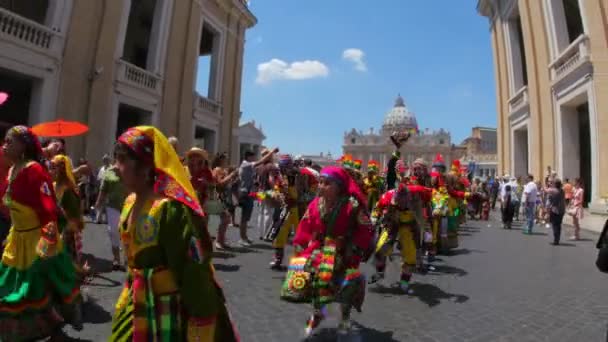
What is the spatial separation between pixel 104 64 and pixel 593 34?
17.0 m

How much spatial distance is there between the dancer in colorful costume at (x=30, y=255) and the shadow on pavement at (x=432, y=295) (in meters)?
4.32

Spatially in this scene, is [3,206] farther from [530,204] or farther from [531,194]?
[531,194]

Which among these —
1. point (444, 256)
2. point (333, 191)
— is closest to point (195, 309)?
point (333, 191)

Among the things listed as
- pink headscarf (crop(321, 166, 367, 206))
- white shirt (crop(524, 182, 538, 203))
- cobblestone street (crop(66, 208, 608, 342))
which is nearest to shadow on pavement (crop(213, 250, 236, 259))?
cobblestone street (crop(66, 208, 608, 342))

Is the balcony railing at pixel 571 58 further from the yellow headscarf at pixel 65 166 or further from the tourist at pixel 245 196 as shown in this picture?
the yellow headscarf at pixel 65 166

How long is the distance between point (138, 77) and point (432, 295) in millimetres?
13869

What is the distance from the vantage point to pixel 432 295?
6043 millimetres

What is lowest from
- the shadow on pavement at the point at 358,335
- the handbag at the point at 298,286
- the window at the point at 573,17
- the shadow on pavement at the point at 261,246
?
the shadow on pavement at the point at 358,335

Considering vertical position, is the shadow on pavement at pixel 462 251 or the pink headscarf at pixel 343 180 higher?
the pink headscarf at pixel 343 180

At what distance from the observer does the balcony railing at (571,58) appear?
1514cm

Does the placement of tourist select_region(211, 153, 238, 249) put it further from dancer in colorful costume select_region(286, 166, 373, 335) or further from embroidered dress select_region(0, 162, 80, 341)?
embroidered dress select_region(0, 162, 80, 341)

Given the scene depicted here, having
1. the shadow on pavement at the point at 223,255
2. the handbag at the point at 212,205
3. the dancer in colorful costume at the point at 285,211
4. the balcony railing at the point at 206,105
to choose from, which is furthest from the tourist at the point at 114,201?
the balcony railing at the point at 206,105

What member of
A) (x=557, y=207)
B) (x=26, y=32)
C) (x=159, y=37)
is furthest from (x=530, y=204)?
(x=26, y=32)

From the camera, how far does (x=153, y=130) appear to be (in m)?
2.27
